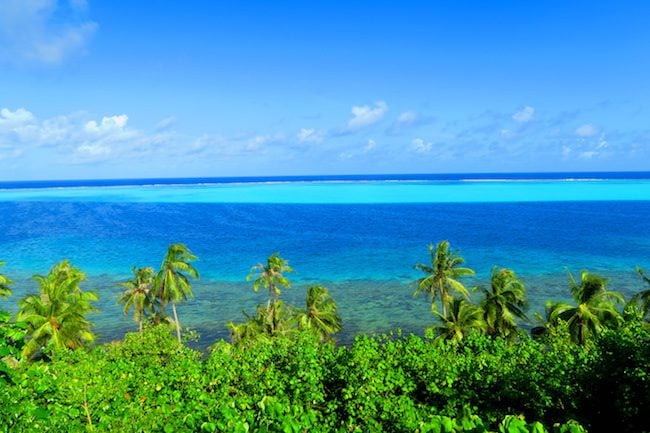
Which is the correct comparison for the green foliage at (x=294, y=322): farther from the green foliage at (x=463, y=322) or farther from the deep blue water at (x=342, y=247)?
the green foliage at (x=463, y=322)

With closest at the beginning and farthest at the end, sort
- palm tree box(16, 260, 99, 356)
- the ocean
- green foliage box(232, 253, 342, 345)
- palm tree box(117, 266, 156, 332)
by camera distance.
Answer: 1. palm tree box(16, 260, 99, 356)
2. green foliage box(232, 253, 342, 345)
3. palm tree box(117, 266, 156, 332)
4. the ocean

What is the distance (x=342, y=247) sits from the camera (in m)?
98.2

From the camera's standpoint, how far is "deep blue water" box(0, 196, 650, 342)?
59.6 m

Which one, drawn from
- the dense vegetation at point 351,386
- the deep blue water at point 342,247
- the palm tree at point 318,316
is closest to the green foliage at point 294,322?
the palm tree at point 318,316

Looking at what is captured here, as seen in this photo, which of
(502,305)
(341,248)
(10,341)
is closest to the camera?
(10,341)

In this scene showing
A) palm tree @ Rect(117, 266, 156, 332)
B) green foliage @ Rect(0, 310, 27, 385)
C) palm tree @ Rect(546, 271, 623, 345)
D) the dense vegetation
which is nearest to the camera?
green foliage @ Rect(0, 310, 27, 385)

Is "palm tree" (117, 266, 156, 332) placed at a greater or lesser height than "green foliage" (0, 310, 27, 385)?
lesser

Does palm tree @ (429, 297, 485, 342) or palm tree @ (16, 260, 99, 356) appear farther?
palm tree @ (429, 297, 485, 342)

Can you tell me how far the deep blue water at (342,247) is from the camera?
59562 millimetres

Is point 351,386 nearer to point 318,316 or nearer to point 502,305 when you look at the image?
point 318,316

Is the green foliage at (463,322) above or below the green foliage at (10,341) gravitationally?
below

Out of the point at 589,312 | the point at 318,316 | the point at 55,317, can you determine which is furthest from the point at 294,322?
the point at 589,312

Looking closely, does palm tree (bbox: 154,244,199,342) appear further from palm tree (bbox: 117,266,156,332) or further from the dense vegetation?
the dense vegetation

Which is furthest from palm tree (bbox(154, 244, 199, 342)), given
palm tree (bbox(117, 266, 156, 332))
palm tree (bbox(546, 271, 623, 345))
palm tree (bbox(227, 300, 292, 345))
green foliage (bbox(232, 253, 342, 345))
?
palm tree (bbox(546, 271, 623, 345))
